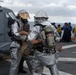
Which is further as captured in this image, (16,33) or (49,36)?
(16,33)

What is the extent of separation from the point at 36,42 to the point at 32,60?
595mm

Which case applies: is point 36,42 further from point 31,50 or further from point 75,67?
point 75,67

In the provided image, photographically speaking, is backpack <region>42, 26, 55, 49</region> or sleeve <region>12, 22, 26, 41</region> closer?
backpack <region>42, 26, 55, 49</region>

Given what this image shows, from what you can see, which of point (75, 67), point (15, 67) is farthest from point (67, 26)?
point (15, 67)

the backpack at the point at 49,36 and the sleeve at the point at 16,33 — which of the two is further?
the sleeve at the point at 16,33

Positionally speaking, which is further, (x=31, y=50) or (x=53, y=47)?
(x=31, y=50)

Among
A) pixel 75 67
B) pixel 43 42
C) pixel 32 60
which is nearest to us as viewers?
pixel 43 42

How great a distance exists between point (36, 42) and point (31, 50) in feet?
1.71

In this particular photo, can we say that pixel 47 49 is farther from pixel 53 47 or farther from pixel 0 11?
pixel 0 11

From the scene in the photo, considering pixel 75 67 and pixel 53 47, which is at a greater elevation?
pixel 53 47

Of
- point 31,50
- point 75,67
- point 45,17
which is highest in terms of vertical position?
point 45,17

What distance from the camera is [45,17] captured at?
5555 millimetres

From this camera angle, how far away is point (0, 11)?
8.66 m

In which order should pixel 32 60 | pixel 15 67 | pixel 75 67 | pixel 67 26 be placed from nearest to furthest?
1. pixel 32 60
2. pixel 15 67
3. pixel 75 67
4. pixel 67 26
